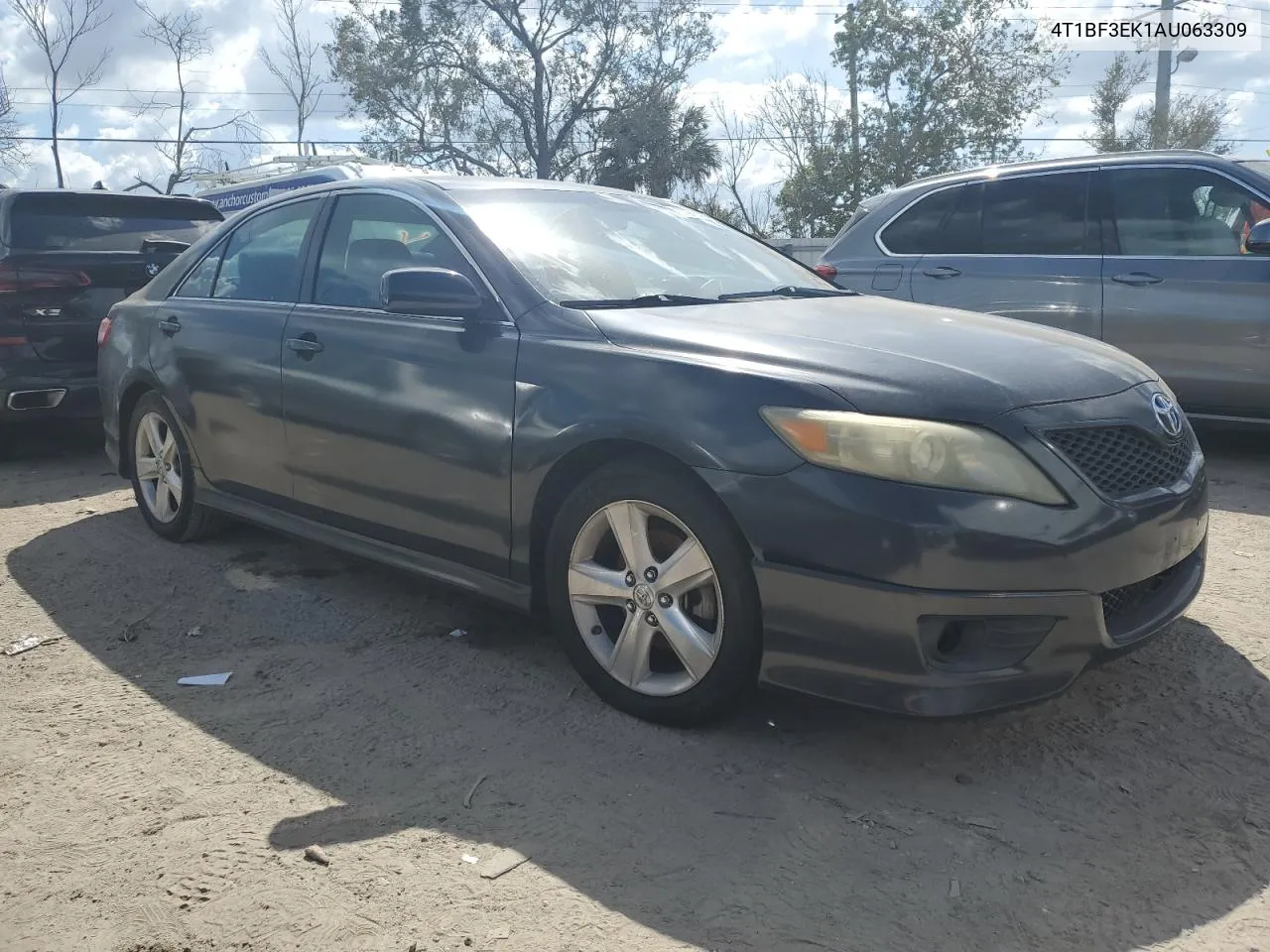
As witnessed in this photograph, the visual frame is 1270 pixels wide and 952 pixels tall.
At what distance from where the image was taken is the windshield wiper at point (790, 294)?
12.5 feet

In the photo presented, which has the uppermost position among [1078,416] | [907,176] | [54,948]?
[907,176]

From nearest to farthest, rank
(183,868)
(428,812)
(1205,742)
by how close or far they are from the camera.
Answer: (183,868) < (428,812) < (1205,742)

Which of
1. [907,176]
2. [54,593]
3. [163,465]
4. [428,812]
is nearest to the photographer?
[428,812]

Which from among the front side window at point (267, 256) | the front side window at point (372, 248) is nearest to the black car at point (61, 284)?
the front side window at point (267, 256)

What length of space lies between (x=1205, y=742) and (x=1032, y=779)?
544 millimetres

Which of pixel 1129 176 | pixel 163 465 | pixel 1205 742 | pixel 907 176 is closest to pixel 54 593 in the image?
pixel 163 465

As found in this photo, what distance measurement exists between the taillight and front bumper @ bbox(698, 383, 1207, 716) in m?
5.70

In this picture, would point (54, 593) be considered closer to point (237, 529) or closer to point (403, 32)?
point (237, 529)

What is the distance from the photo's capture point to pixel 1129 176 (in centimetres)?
640

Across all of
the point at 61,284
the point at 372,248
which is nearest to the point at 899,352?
the point at 372,248

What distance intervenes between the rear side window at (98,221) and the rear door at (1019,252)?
462 cm

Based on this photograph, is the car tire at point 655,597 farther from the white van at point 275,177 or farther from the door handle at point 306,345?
the white van at point 275,177

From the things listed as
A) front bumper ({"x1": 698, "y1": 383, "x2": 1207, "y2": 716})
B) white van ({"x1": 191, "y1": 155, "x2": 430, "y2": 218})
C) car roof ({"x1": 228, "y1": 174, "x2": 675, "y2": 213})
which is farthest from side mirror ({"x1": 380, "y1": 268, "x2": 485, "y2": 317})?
white van ({"x1": 191, "y1": 155, "x2": 430, "y2": 218})

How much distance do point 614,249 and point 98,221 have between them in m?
5.02
